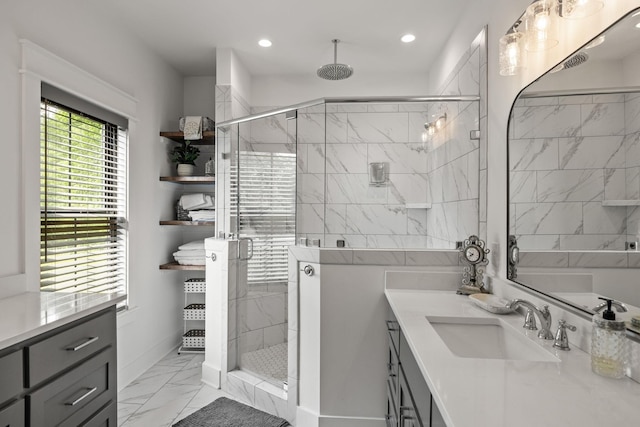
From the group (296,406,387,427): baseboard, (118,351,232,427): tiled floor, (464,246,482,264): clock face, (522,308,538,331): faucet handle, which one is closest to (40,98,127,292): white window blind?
(118,351,232,427): tiled floor

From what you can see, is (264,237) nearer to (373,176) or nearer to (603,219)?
(373,176)

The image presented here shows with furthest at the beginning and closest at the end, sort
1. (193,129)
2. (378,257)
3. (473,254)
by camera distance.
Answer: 1. (193,129)
2. (378,257)
3. (473,254)

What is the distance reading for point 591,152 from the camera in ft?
3.74

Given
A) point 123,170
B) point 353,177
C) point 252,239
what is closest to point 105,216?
point 123,170

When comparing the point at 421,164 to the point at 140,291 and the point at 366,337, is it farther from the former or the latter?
the point at 140,291

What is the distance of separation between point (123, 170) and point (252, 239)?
3.81 feet

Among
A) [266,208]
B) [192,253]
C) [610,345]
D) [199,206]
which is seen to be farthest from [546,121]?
[192,253]

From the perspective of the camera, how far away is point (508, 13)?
175cm

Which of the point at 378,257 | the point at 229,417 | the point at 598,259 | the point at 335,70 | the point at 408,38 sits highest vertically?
the point at 408,38

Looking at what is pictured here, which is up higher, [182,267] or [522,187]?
[522,187]

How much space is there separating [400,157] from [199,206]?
1.96m

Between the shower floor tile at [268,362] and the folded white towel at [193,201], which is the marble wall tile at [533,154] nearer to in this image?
the shower floor tile at [268,362]

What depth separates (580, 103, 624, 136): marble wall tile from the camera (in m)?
1.04

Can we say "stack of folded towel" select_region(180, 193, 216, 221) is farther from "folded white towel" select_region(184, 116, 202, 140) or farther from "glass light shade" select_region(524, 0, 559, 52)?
"glass light shade" select_region(524, 0, 559, 52)
